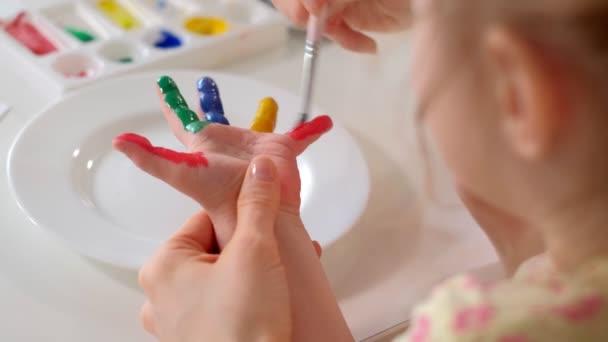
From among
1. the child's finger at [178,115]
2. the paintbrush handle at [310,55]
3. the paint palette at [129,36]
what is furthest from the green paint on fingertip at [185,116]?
the paint palette at [129,36]

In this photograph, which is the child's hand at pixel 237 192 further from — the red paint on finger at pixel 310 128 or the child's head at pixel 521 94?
the child's head at pixel 521 94

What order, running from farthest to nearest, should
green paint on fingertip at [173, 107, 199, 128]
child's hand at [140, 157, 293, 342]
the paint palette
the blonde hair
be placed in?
the paint palette → green paint on fingertip at [173, 107, 199, 128] → child's hand at [140, 157, 293, 342] → the blonde hair

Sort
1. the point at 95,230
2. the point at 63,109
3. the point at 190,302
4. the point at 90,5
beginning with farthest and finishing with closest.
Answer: the point at 90,5
the point at 63,109
the point at 95,230
the point at 190,302

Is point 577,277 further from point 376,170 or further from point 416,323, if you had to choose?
point 376,170

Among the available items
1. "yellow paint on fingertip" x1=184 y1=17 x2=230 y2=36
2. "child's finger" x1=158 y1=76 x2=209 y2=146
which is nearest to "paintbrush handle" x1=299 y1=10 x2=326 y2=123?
"child's finger" x1=158 y1=76 x2=209 y2=146

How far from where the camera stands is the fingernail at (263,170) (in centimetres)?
44

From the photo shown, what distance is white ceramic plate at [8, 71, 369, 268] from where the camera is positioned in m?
0.52

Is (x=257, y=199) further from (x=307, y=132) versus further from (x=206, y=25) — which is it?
(x=206, y=25)

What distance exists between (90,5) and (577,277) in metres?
0.68

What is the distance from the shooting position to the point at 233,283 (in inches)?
15.7

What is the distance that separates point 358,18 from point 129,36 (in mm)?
310

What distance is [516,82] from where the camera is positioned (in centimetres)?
26

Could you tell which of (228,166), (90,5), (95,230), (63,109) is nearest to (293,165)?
(228,166)

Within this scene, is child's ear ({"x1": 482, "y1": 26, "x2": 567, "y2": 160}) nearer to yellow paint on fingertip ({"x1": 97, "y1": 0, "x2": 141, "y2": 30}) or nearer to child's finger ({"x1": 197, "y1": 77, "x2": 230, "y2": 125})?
child's finger ({"x1": 197, "y1": 77, "x2": 230, "y2": 125})
